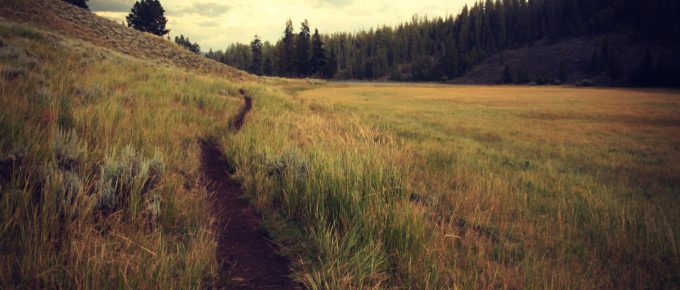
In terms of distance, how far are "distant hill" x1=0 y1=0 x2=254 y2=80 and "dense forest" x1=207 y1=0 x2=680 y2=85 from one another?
42877mm

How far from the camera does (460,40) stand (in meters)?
120

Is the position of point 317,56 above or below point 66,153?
above

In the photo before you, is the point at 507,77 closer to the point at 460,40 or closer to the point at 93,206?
the point at 460,40

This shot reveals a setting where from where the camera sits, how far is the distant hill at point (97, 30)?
2494 cm

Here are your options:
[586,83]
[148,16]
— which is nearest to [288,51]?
[148,16]

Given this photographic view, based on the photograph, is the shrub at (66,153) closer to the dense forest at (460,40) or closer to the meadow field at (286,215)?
the meadow field at (286,215)

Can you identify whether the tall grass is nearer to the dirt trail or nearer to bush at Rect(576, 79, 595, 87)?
the dirt trail

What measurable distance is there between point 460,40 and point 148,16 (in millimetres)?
99066

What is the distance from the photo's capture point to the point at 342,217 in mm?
3184

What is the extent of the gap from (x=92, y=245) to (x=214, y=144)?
4.70 meters

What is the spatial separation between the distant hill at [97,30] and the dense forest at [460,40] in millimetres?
42877

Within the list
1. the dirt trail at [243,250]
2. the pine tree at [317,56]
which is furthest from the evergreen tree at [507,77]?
the dirt trail at [243,250]

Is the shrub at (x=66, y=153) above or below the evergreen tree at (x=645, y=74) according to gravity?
below

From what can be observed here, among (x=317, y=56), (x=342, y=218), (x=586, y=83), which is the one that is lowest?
(x=342, y=218)
